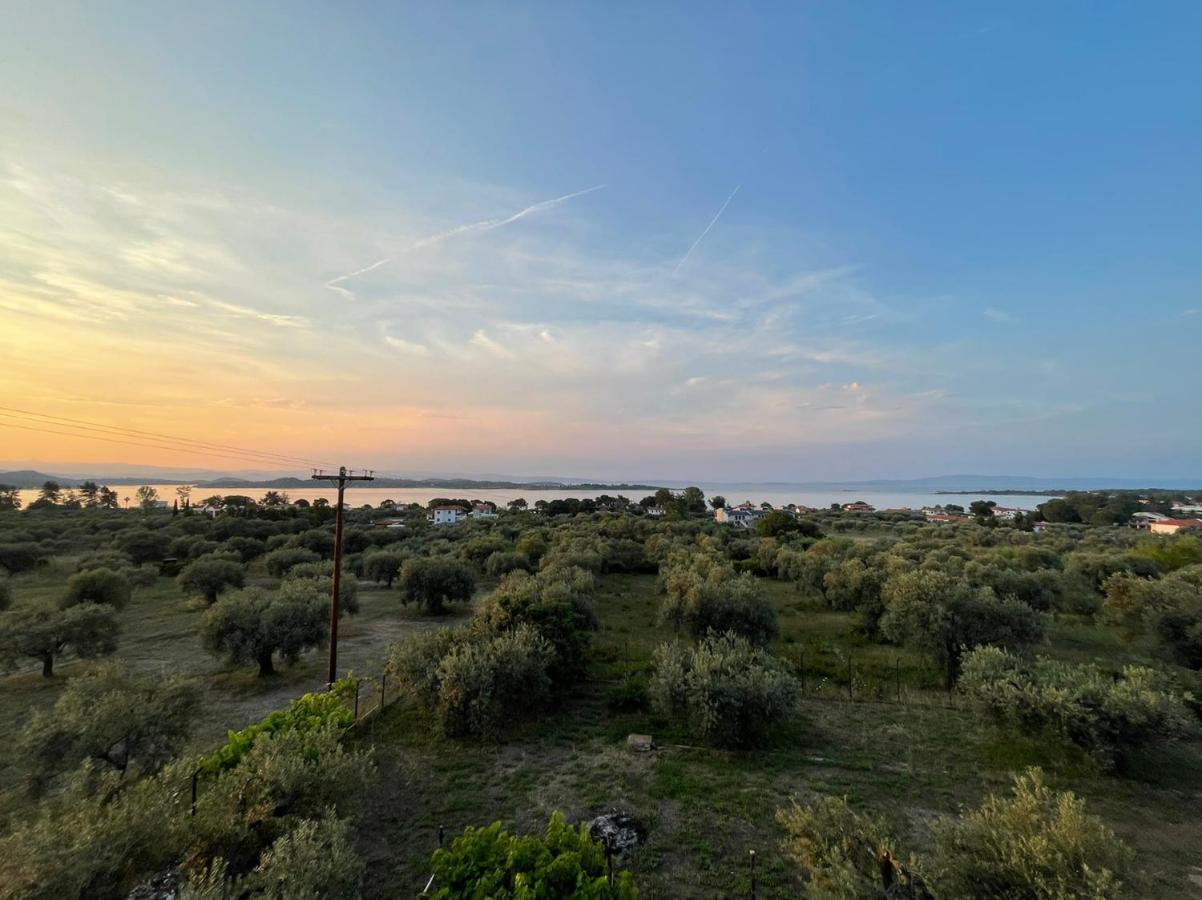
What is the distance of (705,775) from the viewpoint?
494 inches

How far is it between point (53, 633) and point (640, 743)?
22.4 meters

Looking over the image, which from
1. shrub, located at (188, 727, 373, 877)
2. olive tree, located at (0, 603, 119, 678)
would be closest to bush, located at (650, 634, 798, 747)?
shrub, located at (188, 727, 373, 877)

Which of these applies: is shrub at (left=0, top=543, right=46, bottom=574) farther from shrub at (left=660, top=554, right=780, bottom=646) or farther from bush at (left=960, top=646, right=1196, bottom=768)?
bush at (left=960, top=646, right=1196, bottom=768)

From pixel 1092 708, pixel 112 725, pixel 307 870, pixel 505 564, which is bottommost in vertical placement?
pixel 505 564

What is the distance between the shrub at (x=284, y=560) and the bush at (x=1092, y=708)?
4546cm

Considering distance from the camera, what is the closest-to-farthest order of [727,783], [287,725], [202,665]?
[287,725], [727,783], [202,665]

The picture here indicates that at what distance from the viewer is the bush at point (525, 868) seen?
6.36m

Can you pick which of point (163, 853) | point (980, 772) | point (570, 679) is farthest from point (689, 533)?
point (163, 853)

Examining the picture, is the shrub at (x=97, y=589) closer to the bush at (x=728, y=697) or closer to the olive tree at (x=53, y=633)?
the olive tree at (x=53, y=633)

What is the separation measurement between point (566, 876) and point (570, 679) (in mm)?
12310

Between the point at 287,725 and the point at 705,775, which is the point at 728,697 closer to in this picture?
the point at 705,775

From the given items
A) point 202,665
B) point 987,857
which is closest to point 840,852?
point 987,857

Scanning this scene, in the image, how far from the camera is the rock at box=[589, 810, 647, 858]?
9.73m

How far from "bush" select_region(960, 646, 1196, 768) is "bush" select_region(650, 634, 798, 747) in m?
5.35
